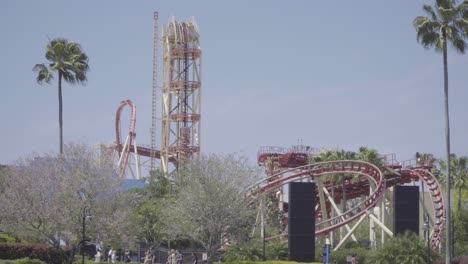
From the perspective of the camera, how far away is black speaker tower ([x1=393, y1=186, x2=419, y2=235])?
167 ft

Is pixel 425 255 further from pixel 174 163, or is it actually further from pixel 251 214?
pixel 174 163

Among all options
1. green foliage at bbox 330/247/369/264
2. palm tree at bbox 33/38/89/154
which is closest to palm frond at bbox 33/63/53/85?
palm tree at bbox 33/38/89/154

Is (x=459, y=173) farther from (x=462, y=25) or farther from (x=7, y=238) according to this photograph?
(x=7, y=238)

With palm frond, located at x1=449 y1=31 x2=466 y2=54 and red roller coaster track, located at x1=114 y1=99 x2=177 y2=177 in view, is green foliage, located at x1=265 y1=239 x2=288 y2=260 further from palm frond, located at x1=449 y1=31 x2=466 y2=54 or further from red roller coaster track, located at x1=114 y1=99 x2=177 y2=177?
red roller coaster track, located at x1=114 y1=99 x2=177 y2=177

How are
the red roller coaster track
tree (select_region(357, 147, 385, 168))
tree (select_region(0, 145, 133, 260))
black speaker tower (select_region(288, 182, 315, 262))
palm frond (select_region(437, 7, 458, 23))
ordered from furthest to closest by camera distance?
1. the red roller coaster track
2. tree (select_region(357, 147, 385, 168))
3. black speaker tower (select_region(288, 182, 315, 262))
4. palm frond (select_region(437, 7, 458, 23))
5. tree (select_region(0, 145, 133, 260))

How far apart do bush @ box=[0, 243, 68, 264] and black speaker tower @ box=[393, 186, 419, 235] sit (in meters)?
21.0

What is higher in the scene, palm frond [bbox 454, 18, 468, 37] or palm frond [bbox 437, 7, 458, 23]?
palm frond [bbox 437, 7, 458, 23]

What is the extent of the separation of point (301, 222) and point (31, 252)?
16.8 meters

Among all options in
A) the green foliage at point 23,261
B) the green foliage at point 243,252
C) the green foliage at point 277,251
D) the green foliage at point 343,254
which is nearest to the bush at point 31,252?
the green foliage at point 23,261

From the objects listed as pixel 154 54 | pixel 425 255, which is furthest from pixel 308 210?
pixel 154 54

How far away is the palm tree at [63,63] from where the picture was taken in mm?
54062

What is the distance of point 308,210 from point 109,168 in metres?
12.8

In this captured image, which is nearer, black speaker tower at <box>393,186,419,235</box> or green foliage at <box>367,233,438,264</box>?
green foliage at <box>367,233,438,264</box>

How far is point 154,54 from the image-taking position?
98125 mm
